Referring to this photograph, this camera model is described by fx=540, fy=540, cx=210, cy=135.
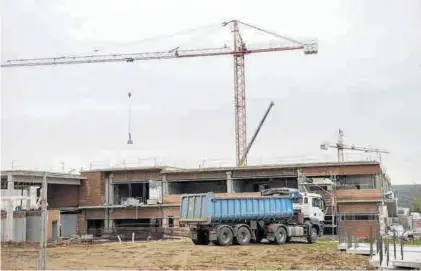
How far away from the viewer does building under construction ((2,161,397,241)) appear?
168ft

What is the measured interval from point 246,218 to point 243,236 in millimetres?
1083

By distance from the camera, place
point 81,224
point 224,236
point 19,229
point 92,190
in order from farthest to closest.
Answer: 1. point 92,190
2. point 81,224
3. point 19,229
4. point 224,236

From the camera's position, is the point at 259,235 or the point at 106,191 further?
the point at 106,191

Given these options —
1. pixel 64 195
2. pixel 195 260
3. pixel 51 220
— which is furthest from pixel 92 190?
pixel 195 260

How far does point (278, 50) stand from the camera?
73500 millimetres

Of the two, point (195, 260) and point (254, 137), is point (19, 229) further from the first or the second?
point (254, 137)

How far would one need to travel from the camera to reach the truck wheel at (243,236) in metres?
30.2

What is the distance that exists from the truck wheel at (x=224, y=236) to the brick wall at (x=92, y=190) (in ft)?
108

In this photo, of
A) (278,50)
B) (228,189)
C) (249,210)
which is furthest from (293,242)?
(278,50)

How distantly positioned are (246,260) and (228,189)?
34.8m

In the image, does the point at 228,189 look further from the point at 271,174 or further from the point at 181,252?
the point at 181,252

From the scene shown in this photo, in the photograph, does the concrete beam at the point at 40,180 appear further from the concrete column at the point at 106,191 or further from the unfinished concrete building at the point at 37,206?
the concrete column at the point at 106,191

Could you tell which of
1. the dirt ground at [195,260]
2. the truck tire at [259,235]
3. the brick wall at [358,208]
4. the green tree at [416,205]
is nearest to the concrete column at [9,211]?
the dirt ground at [195,260]

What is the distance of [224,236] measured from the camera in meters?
29.8
